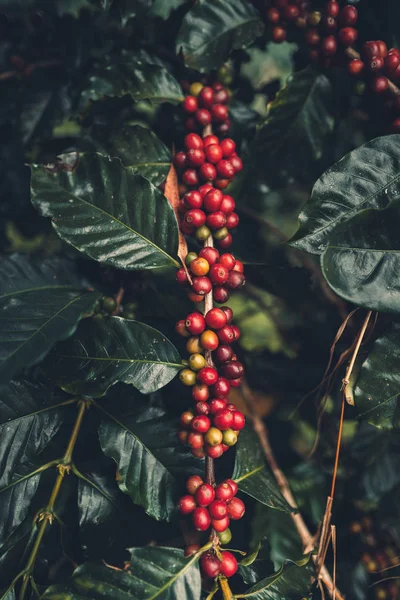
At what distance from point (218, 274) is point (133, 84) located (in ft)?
1.75

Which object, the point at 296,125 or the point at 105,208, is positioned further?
the point at 296,125

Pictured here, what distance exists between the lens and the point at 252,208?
1.92 metres

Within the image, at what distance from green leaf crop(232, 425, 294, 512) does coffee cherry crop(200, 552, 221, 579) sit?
143mm

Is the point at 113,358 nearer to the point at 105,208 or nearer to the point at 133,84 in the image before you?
the point at 105,208

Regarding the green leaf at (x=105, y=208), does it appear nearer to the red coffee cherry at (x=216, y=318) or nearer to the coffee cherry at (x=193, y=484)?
the red coffee cherry at (x=216, y=318)

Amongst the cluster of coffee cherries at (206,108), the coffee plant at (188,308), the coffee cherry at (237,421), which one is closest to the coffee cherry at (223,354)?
the coffee plant at (188,308)

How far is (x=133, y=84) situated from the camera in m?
1.20

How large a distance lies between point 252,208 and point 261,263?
28.8 inches

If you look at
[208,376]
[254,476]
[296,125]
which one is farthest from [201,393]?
[296,125]

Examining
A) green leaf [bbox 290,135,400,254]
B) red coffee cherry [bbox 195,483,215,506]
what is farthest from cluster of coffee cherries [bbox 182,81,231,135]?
red coffee cherry [bbox 195,483,215,506]

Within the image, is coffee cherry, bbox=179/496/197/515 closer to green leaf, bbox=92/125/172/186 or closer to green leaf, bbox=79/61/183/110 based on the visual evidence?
green leaf, bbox=92/125/172/186

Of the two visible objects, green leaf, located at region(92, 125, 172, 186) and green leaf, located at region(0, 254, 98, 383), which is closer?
green leaf, located at region(0, 254, 98, 383)

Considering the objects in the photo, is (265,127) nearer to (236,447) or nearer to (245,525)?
(236,447)

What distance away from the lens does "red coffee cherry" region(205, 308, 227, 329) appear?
3.26 ft
